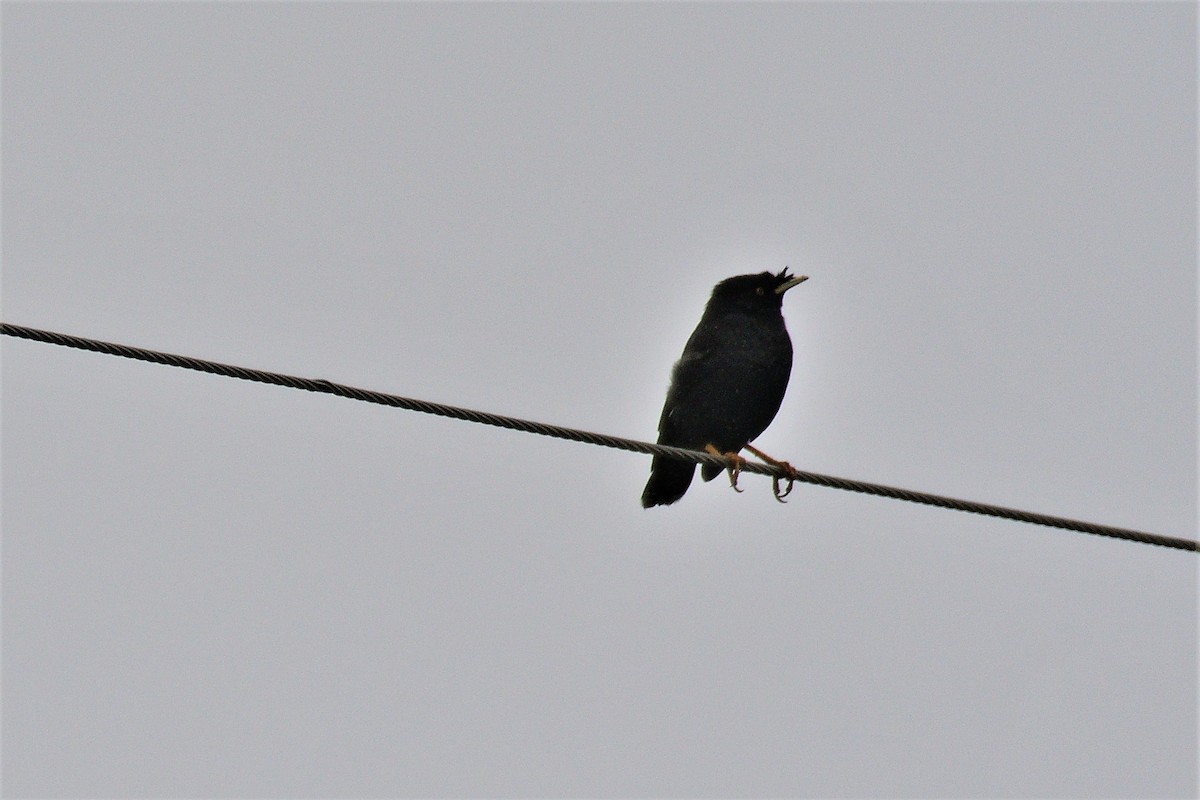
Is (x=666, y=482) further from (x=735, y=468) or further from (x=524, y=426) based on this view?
(x=524, y=426)

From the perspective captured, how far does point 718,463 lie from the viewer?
22.6ft

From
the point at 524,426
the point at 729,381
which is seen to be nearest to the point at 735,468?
the point at 729,381

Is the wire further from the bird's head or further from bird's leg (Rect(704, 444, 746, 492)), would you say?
the bird's head

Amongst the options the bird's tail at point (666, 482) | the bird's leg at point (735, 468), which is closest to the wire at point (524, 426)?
the bird's leg at point (735, 468)

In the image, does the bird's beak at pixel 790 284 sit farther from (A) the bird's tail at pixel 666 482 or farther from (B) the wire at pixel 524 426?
(B) the wire at pixel 524 426

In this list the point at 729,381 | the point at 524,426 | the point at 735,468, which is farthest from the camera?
the point at 729,381

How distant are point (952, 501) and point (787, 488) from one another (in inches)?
85.8

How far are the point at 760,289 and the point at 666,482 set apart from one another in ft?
3.83

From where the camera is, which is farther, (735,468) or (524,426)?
(735,468)

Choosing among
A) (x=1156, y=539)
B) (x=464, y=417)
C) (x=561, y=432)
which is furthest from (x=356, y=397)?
(x=1156, y=539)

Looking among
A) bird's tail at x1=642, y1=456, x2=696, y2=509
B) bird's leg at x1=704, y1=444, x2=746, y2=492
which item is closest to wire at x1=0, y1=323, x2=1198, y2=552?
bird's leg at x1=704, y1=444, x2=746, y2=492

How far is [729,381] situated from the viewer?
8.66 meters

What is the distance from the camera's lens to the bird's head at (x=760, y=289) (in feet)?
29.4

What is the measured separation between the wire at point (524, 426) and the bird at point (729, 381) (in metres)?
2.29
